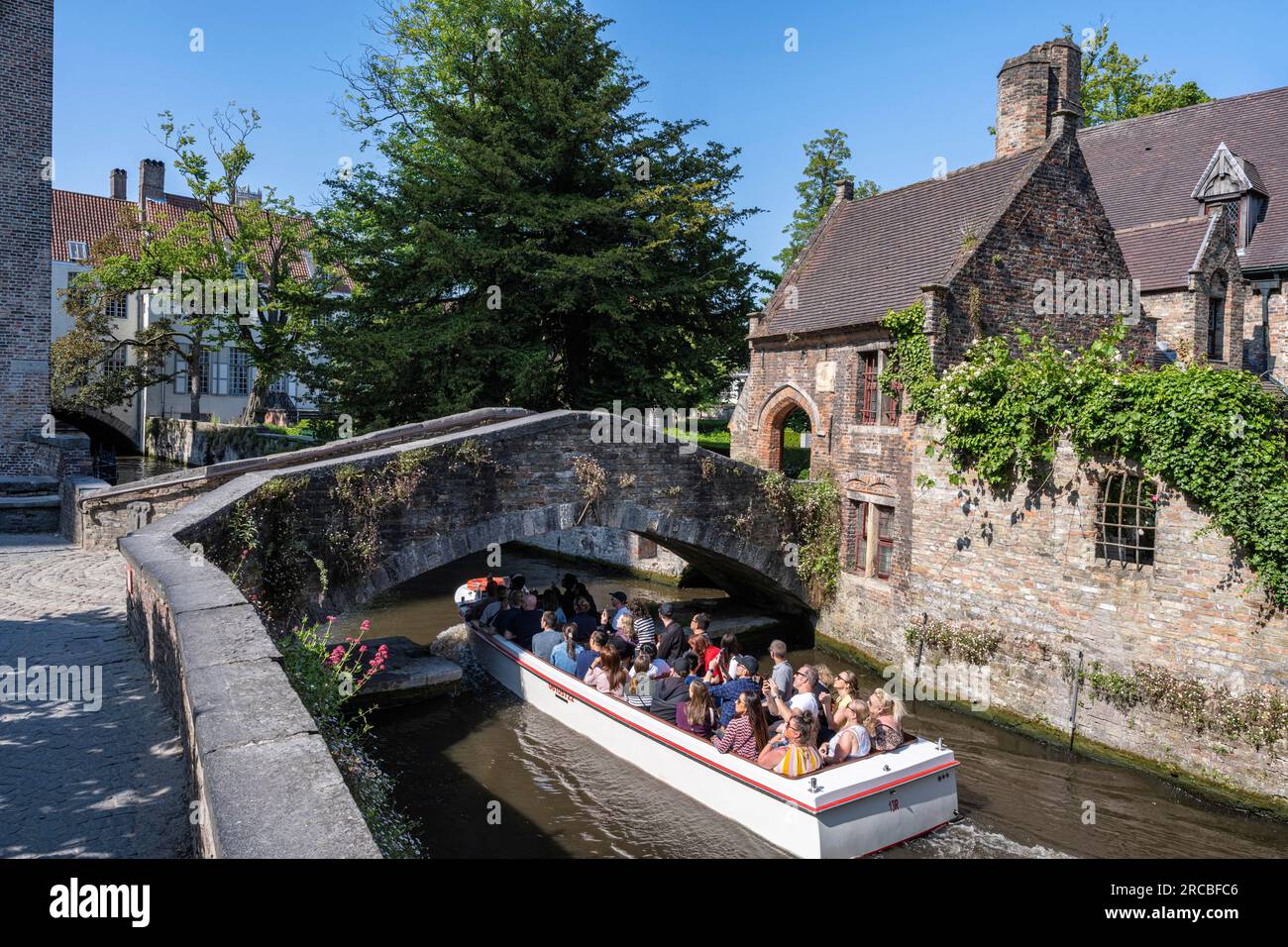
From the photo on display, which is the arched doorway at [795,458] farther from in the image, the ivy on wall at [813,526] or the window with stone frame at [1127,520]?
the window with stone frame at [1127,520]

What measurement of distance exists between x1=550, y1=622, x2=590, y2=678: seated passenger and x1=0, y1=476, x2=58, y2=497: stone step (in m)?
11.1

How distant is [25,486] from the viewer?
56.1 feet

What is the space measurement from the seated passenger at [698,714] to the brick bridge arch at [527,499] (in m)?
4.04

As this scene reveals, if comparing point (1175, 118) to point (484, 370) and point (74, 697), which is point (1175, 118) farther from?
point (74, 697)

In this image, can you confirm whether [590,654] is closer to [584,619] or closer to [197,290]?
[584,619]

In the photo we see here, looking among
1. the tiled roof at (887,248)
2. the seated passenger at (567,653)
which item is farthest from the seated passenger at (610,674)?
the tiled roof at (887,248)

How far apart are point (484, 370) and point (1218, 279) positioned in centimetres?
1545

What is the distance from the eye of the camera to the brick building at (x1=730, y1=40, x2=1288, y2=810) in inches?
428

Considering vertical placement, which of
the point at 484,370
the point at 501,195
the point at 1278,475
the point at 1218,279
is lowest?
the point at 1278,475

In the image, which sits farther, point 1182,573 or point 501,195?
point 501,195

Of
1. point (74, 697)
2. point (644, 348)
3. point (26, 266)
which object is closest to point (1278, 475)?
point (74, 697)

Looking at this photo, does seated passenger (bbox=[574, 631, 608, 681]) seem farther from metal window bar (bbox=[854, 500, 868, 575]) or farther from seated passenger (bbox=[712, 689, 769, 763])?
metal window bar (bbox=[854, 500, 868, 575])

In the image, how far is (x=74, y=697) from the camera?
7.02 m

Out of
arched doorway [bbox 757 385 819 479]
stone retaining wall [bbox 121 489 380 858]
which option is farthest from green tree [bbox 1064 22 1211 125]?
stone retaining wall [bbox 121 489 380 858]
